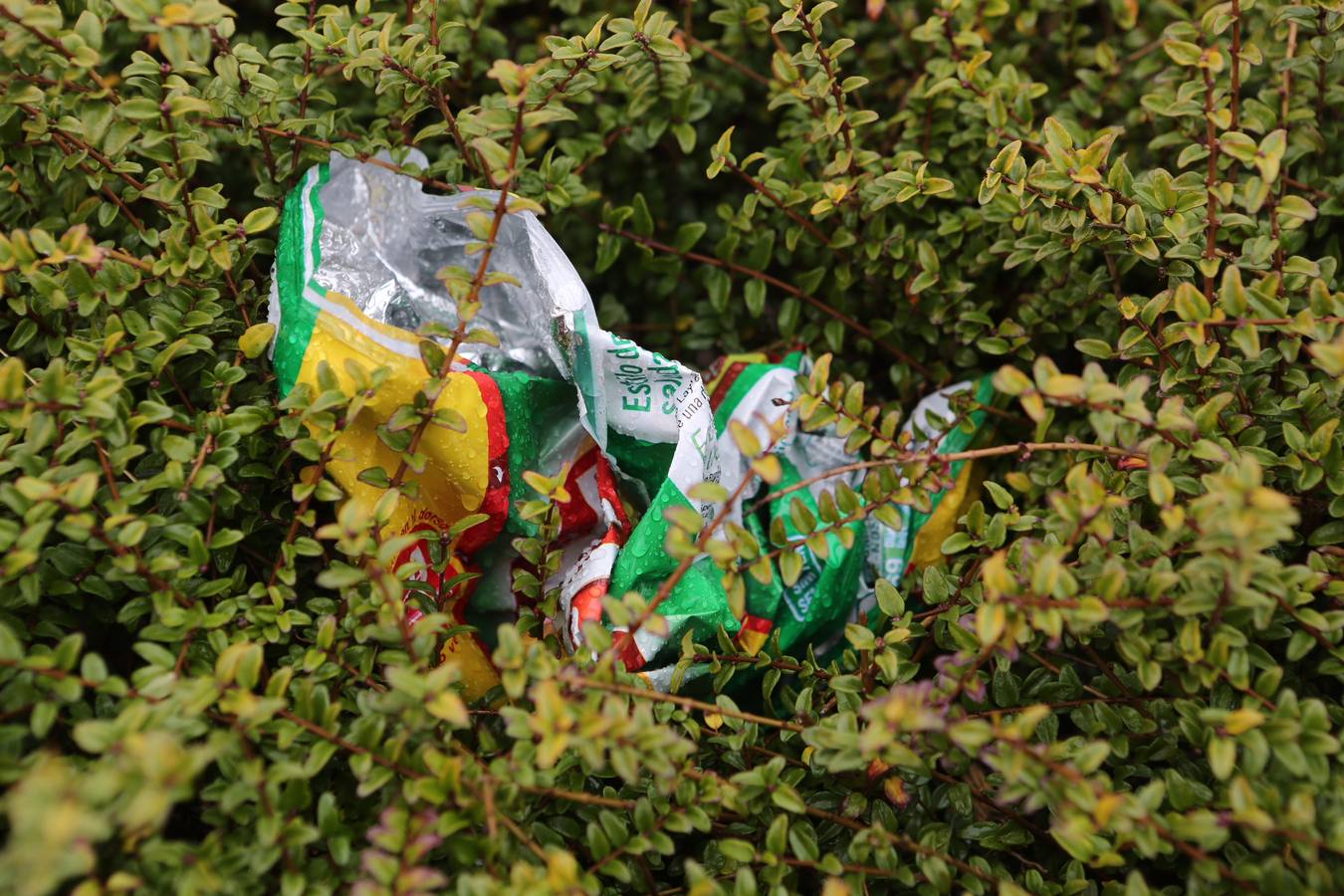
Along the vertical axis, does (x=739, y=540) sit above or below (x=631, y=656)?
above

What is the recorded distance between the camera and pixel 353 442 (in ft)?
4.39

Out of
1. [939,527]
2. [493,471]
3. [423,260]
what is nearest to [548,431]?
[493,471]

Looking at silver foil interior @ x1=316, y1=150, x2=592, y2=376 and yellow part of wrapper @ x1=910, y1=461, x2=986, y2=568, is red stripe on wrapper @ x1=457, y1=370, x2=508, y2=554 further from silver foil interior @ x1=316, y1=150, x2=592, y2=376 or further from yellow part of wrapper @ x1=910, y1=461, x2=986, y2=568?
yellow part of wrapper @ x1=910, y1=461, x2=986, y2=568

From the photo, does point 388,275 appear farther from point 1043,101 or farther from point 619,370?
point 1043,101

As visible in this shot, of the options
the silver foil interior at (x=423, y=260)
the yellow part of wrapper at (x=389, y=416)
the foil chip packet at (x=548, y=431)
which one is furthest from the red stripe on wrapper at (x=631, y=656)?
the silver foil interior at (x=423, y=260)

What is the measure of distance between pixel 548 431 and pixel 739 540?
0.50m

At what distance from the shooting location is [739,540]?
44.1 inches

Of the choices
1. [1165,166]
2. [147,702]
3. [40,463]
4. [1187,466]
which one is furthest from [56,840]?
[1165,166]

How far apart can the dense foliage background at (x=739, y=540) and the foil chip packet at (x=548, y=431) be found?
0.08 m

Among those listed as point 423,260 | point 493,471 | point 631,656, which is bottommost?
point 631,656

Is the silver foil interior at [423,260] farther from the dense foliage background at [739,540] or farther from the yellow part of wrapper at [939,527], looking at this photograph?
the yellow part of wrapper at [939,527]

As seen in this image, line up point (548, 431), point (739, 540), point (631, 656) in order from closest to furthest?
point (739, 540) < point (631, 656) < point (548, 431)

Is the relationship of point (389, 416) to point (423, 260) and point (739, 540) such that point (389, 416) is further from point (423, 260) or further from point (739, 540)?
point (739, 540)

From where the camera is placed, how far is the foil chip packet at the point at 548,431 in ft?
4.45
